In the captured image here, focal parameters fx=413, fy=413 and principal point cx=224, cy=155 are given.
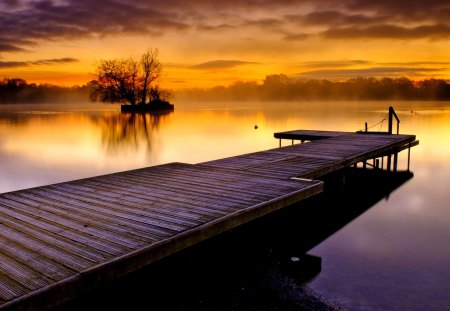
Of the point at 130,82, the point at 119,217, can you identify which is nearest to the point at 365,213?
the point at 119,217

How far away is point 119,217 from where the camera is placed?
222 inches

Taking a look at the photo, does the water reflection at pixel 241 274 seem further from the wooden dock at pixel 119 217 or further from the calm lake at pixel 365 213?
the wooden dock at pixel 119 217

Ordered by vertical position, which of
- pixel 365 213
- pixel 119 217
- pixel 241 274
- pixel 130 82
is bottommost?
pixel 365 213

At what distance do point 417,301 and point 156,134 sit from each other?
90.0 ft

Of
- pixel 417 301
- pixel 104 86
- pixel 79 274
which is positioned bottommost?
pixel 417 301

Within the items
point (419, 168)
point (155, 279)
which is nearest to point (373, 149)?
point (419, 168)

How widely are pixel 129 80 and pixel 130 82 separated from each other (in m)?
0.34

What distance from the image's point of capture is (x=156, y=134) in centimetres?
3186

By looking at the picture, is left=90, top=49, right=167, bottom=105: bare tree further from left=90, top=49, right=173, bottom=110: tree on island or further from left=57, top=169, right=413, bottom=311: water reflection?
left=57, top=169, right=413, bottom=311: water reflection

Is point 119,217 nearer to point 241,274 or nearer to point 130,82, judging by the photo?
point 241,274

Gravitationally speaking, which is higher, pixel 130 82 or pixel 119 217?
pixel 130 82

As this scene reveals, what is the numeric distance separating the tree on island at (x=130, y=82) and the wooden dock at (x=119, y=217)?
58455 millimetres

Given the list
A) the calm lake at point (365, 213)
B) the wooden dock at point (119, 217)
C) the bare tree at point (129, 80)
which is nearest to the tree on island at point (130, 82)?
the bare tree at point (129, 80)

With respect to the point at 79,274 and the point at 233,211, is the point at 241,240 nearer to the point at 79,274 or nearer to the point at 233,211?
the point at 233,211
